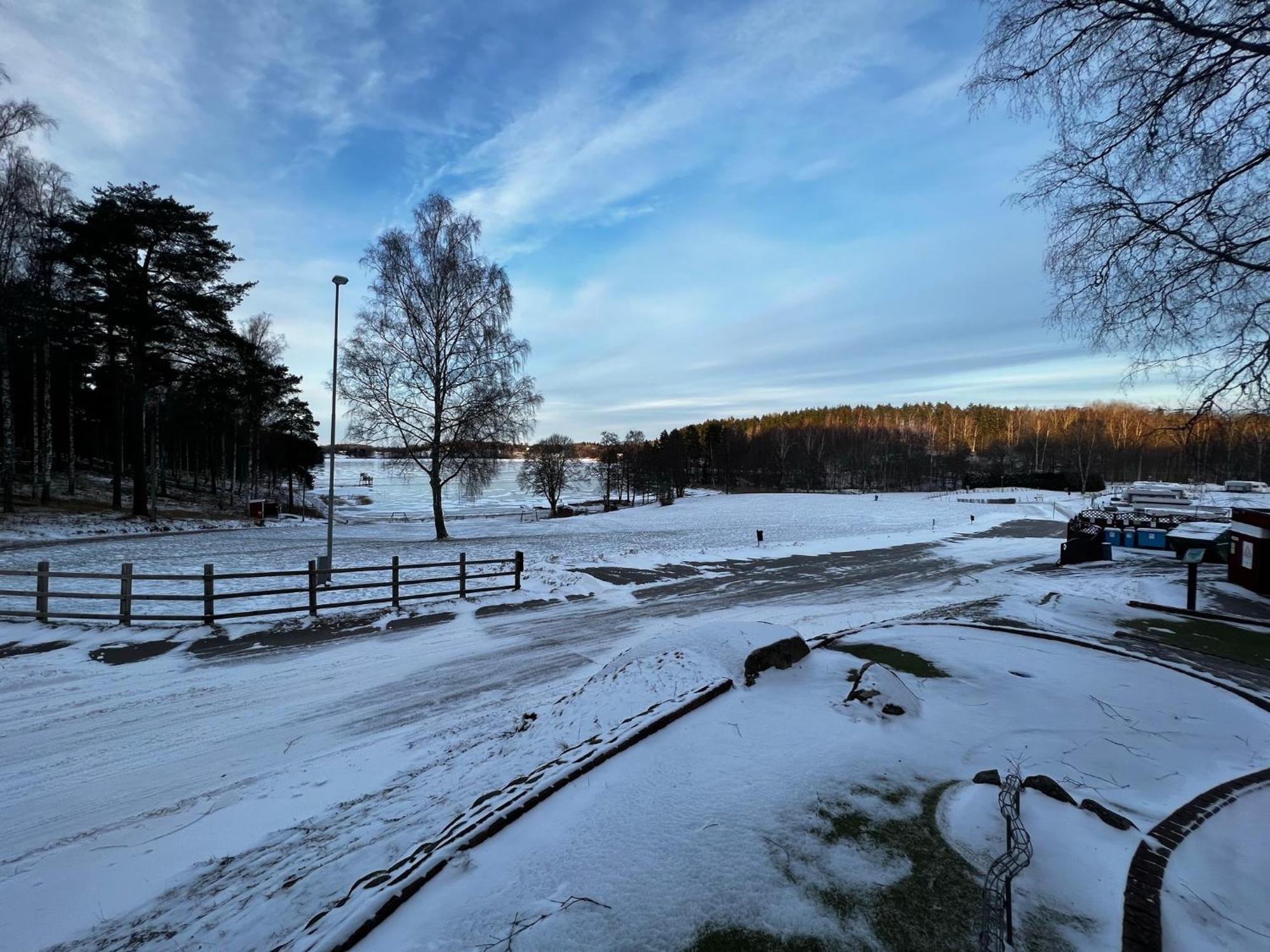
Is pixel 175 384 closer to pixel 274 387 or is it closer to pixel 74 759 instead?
pixel 274 387

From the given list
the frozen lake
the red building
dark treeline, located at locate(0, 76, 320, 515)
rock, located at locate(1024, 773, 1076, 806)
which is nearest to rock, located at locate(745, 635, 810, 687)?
rock, located at locate(1024, 773, 1076, 806)

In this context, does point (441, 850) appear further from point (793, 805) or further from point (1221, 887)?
point (1221, 887)

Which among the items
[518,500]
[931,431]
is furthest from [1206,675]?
[931,431]

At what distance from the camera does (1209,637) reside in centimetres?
791

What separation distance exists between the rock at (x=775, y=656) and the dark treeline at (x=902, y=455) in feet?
208

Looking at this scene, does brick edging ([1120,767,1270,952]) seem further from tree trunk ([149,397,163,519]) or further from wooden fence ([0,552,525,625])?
tree trunk ([149,397,163,519])

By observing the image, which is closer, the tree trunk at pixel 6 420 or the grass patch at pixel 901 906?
the grass patch at pixel 901 906

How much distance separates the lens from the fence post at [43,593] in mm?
8633

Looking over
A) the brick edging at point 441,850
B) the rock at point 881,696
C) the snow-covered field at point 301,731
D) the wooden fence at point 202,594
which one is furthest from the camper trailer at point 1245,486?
the brick edging at point 441,850

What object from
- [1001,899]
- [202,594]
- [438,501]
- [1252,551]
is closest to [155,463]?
[438,501]

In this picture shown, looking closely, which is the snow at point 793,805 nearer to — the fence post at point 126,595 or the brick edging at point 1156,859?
the brick edging at point 1156,859

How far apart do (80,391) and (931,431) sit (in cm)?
12513

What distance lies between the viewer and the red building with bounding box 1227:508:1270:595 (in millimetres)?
11039

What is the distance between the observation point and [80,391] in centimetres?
3731
